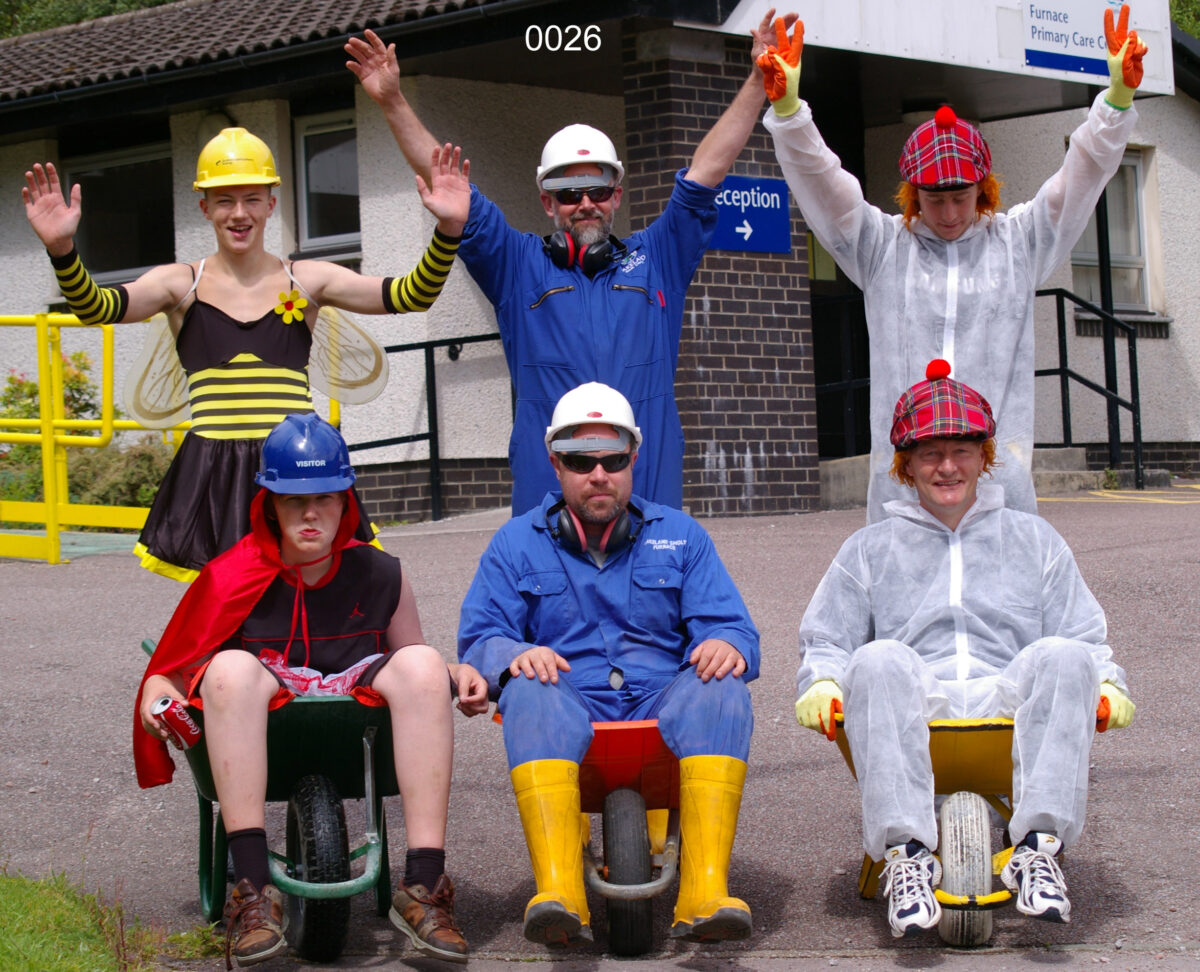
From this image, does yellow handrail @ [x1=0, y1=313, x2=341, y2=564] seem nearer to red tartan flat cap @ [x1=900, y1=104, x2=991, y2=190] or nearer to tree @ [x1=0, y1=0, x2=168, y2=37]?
red tartan flat cap @ [x1=900, y1=104, x2=991, y2=190]

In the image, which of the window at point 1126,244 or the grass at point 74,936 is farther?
the window at point 1126,244

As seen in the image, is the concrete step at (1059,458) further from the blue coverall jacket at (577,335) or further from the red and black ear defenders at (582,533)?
the red and black ear defenders at (582,533)

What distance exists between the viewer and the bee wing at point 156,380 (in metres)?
5.05

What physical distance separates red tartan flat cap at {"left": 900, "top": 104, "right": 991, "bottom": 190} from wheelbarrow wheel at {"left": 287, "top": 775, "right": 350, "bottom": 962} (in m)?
2.25

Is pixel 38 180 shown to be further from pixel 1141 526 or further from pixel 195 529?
pixel 1141 526

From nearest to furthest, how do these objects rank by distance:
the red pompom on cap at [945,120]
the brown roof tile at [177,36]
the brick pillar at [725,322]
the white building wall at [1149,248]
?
the red pompom on cap at [945,120]
the brick pillar at [725,322]
the brown roof tile at [177,36]
the white building wall at [1149,248]

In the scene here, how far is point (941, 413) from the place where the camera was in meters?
4.27

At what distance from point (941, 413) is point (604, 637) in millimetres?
1027

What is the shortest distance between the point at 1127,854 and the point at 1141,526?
6.54 metres

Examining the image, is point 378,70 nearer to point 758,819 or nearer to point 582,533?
point 582,533

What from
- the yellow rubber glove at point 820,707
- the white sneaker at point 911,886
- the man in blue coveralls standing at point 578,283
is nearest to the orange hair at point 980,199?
the man in blue coveralls standing at point 578,283

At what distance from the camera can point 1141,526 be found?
10.8 meters

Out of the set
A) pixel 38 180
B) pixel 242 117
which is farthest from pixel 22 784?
pixel 242 117

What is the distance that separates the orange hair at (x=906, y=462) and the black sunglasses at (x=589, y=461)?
28.7 inches
